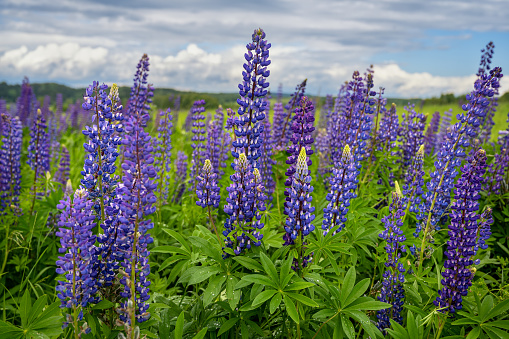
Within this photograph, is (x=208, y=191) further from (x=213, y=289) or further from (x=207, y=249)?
(x=213, y=289)

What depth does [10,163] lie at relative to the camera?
541 centimetres

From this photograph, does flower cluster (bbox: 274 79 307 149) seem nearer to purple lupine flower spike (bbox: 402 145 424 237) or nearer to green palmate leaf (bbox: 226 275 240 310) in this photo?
purple lupine flower spike (bbox: 402 145 424 237)

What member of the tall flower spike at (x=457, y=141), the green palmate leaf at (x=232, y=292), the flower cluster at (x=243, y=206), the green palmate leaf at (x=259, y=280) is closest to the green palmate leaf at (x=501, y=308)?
the tall flower spike at (x=457, y=141)

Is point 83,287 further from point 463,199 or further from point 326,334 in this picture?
point 463,199

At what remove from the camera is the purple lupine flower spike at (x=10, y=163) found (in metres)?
5.21

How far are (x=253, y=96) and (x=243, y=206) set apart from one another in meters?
0.91

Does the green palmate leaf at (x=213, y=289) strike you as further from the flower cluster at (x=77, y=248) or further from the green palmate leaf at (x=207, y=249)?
the flower cluster at (x=77, y=248)

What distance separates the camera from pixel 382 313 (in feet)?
11.7

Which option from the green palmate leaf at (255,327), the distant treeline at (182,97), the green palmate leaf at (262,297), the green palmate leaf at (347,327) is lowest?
the green palmate leaf at (255,327)

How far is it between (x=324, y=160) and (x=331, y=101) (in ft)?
10.7

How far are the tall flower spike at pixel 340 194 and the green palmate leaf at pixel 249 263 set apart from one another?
1.01m

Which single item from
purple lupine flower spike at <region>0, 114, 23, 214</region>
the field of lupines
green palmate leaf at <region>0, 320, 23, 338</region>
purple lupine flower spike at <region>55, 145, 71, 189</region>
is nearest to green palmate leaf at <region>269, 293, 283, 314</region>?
the field of lupines

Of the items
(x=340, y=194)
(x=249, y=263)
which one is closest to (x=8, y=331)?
(x=249, y=263)

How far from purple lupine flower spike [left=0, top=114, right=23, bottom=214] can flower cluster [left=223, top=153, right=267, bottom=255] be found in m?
3.62
